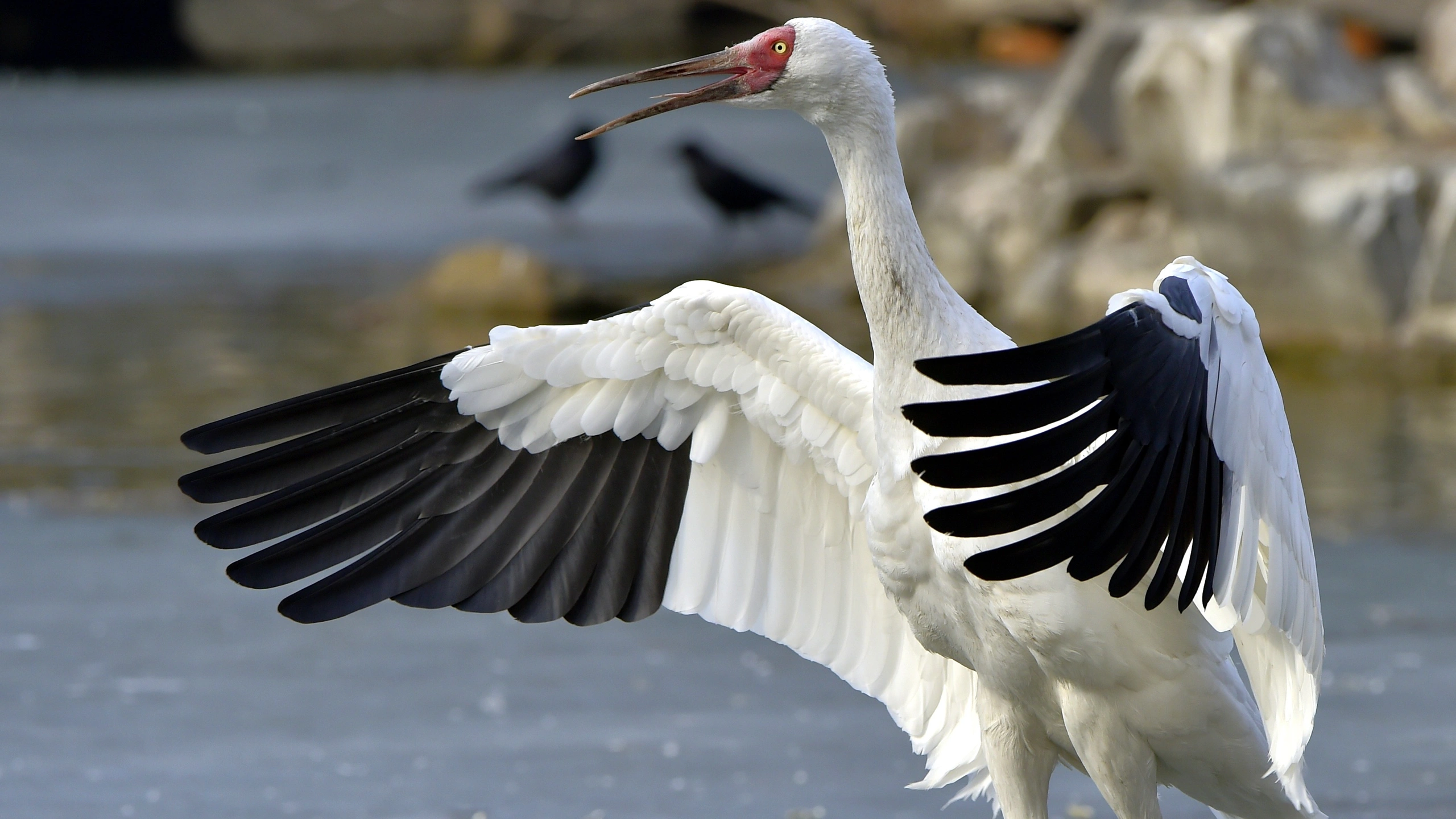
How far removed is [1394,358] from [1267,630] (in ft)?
21.1

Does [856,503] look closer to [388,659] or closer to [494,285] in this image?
[388,659]

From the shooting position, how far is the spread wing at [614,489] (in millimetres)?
3842

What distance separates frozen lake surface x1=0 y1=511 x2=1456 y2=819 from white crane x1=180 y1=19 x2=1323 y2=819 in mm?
746

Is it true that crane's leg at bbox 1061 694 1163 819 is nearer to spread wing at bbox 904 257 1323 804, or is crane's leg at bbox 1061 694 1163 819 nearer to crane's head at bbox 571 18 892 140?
spread wing at bbox 904 257 1323 804

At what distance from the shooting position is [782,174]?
56.6 ft

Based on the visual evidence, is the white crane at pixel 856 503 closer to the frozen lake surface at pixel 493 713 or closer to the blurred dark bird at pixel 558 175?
the frozen lake surface at pixel 493 713

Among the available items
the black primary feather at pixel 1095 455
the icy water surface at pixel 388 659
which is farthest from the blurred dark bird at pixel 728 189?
the black primary feather at pixel 1095 455

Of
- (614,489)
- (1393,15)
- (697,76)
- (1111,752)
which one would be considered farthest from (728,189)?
(1111,752)

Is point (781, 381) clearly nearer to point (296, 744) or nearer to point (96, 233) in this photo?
point (296, 744)

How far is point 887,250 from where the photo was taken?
3.49 metres

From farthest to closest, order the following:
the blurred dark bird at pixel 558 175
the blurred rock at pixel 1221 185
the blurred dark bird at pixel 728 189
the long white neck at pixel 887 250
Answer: the blurred dark bird at pixel 558 175 < the blurred dark bird at pixel 728 189 < the blurred rock at pixel 1221 185 < the long white neck at pixel 887 250

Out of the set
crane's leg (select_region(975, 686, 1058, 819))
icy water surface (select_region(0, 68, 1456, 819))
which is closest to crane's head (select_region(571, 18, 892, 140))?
crane's leg (select_region(975, 686, 1058, 819))

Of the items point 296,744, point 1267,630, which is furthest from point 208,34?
point 1267,630

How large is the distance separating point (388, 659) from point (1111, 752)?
2.88m
